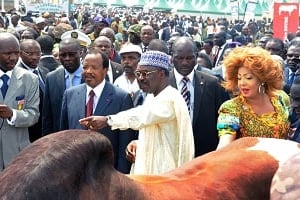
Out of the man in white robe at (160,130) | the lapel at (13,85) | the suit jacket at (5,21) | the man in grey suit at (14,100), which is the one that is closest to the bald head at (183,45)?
the man in grey suit at (14,100)

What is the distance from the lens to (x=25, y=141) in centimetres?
534

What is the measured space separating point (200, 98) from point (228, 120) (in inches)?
72.6

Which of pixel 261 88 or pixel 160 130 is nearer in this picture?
pixel 261 88

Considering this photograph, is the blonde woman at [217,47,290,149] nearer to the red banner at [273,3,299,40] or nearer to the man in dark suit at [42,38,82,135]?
the man in dark suit at [42,38,82,135]

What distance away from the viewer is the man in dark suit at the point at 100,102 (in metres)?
5.10

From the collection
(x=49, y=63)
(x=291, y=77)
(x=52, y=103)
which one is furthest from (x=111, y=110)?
(x=49, y=63)

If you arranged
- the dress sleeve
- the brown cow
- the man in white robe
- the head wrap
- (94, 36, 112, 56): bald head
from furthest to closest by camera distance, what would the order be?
(94, 36, 112, 56): bald head → the head wrap → the man in white robe → the dress sleeve → the brown cow

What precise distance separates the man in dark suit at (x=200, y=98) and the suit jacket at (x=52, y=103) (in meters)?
1.10

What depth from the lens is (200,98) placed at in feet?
18.6

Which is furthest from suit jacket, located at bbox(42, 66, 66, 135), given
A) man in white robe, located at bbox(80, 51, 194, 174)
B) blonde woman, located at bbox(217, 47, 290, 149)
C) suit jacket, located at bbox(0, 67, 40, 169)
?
blonde woman, located at bbox(217, 47, 290, 149)

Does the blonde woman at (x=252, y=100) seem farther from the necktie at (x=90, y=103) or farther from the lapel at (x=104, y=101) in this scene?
the necktie at (x=90, y=103)

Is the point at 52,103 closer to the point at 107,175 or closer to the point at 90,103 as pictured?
the point at 90,103

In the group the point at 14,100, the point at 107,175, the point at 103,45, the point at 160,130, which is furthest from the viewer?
the point at 103,45

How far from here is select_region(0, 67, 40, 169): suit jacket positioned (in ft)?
16.9
